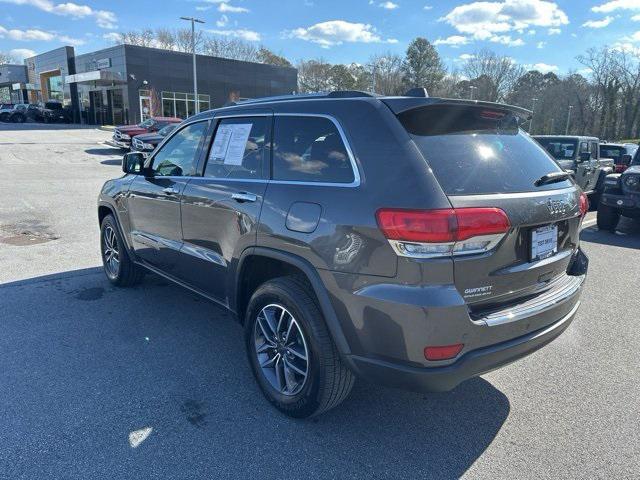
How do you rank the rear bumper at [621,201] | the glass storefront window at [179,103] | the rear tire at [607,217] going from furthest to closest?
the glass storefront window at [179,103] → the rear tire at [607,217] → the rear bumper at [621,201]

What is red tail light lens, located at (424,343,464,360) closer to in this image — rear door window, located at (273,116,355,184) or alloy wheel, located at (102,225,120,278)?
rear door window, located at (273,116,355,184)

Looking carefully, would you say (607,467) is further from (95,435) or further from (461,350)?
(95,435)

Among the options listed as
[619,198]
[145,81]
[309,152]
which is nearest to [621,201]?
[619,198]

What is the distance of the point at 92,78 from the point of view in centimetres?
3828

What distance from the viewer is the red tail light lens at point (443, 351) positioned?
88.3 inches

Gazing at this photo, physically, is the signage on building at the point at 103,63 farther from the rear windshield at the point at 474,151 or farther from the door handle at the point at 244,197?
the rear windshield at the point at 474,151

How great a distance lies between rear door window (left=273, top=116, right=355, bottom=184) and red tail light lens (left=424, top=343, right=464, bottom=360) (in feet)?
3.10

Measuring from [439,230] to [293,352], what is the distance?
122 centimetres

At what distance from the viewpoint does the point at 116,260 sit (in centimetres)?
515

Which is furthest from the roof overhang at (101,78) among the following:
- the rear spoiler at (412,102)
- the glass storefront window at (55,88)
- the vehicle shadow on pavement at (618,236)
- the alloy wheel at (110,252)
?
the rear spoiler at (412,102)

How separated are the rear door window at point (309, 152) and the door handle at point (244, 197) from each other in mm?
188

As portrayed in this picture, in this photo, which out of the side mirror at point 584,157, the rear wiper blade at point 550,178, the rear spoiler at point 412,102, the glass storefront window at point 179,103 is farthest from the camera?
the glass storefront window at point 179,103

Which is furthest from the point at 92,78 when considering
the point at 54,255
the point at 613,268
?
the point at 613,268

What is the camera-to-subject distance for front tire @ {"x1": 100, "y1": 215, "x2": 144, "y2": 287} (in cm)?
493
